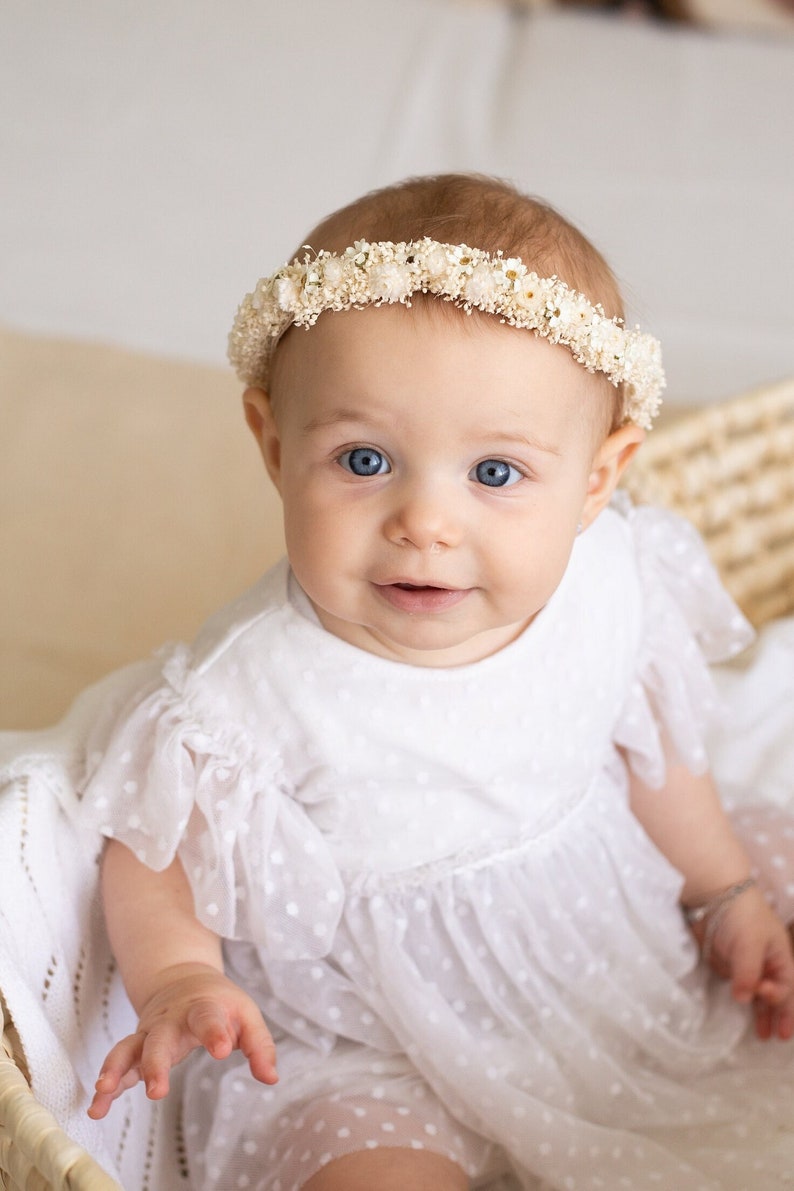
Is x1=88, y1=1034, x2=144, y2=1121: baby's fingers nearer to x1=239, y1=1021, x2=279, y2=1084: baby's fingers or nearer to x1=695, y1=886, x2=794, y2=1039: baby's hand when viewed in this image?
x1=239, y1=1021, x2=279, y2=1084: baby's fingers

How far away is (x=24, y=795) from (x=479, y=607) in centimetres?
36

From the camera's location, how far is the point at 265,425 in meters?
0.90

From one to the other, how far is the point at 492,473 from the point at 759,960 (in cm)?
55

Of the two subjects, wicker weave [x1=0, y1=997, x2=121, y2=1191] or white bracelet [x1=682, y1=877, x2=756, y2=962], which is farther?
white bracelet [x1=682, y1=877, x2=756, y2=962]

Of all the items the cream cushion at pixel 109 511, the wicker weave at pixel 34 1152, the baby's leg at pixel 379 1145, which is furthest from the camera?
the cream cushion at pixel 109 511

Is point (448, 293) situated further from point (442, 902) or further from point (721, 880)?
point (721, 880)

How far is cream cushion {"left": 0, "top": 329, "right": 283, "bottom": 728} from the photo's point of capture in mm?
1508

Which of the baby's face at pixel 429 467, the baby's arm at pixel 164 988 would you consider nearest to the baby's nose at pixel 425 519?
the baby's face at pixel 429 467

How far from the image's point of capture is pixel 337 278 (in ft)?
2.54

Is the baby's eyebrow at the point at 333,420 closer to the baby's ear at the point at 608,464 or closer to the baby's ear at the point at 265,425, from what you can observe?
the baby's ear at the point at 265,425

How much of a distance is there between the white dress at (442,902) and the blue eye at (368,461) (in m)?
0.16

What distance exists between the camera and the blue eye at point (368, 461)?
0.79 metres

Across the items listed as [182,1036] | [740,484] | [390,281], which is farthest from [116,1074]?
[740,484]

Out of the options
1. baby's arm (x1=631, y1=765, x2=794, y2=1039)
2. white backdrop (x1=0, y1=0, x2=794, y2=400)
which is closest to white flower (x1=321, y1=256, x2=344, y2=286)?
baby's arm (x1=631, y1=765, x2=794, y2=1039)
